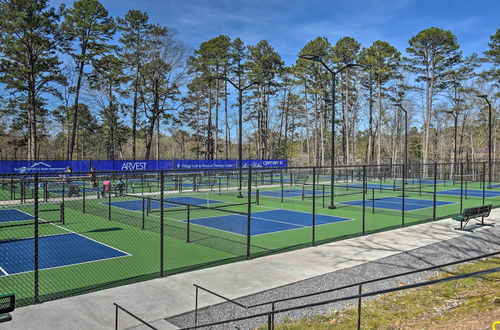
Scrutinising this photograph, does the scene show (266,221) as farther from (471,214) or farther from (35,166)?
(35,166)

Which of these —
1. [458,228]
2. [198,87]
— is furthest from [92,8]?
[458,228]

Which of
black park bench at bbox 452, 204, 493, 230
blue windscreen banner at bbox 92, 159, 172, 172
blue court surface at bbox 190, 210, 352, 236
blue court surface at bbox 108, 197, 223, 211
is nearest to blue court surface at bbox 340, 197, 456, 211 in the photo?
blue court surface at bbox 190, 210, 352, 236

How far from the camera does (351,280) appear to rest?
9594 millimetres

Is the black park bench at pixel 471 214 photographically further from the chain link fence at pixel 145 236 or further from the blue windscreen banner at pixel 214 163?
the blue windscreen banner at pixel 214 163

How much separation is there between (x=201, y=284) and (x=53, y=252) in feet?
20.6

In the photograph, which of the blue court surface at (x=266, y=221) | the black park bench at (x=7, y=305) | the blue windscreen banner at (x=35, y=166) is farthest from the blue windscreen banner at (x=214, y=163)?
the black park bench at (x=7, y=305)

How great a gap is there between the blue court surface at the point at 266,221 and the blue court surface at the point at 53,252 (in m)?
5.18

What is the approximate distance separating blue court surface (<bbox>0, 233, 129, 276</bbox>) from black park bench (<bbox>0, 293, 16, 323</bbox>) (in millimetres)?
7447

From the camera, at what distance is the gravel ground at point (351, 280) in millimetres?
7496

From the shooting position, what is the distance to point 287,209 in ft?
76.0

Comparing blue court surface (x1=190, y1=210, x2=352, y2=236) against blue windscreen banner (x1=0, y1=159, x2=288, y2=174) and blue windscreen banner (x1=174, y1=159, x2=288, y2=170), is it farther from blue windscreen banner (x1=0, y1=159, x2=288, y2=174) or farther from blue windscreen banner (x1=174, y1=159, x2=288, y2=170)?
blue windscreen banner (x1=174, y1=159, x2=288, y2=170)

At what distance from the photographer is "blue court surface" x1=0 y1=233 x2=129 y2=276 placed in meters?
11.3

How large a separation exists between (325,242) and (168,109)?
150ft

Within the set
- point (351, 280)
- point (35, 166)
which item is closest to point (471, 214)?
point (351, 280)
